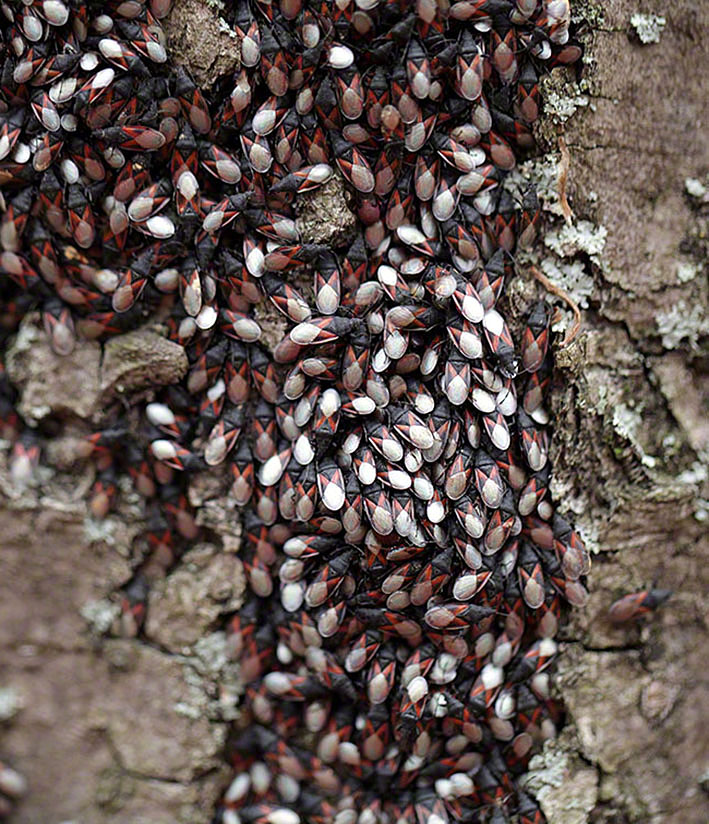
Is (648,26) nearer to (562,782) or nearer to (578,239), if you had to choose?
(578,239)

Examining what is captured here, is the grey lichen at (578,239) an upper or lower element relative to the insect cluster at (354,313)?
upper

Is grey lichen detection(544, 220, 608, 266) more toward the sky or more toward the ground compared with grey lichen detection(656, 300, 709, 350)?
more toward the sky

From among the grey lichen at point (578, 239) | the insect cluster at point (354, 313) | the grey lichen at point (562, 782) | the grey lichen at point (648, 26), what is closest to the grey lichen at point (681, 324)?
the grey lichen at point (578, 239)

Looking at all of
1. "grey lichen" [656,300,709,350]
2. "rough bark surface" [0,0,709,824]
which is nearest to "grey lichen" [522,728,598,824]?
"rough bark surface" [0,0,709,824]

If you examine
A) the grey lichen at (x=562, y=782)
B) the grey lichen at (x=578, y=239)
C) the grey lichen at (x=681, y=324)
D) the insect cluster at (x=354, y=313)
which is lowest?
the grey lichen at (x=562, y=782)

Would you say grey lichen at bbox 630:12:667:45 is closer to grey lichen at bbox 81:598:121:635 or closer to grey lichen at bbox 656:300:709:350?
grey lichen at bbox 656:300:709:350

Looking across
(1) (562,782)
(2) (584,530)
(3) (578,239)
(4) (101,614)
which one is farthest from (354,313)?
(1) (562,782)

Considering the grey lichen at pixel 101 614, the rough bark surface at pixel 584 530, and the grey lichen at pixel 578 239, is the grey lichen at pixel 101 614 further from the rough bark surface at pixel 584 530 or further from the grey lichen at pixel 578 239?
the grey lichen at pixel 578 239
